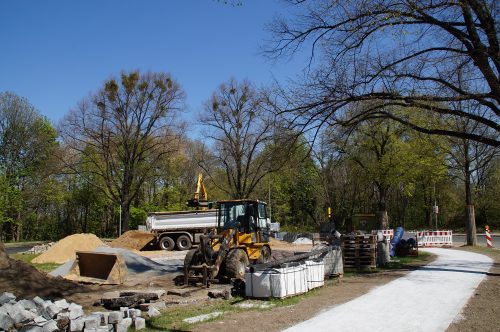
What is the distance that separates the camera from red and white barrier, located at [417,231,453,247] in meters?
33.1

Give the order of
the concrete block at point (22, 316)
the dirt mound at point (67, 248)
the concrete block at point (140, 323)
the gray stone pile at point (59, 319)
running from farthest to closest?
1. the dirt mound at point (67, 248)
2. the concrete block at point (140, 323)
3. the concrete block at point (22, 316)
4. the gray stone pile at point (59, 319)

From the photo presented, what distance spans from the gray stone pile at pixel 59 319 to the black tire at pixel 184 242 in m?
23.3

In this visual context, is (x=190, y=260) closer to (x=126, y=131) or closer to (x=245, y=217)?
(x=245, y=217)

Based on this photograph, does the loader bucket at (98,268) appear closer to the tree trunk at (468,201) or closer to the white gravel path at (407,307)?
the white gravel path at (407,307)

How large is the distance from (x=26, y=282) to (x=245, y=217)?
23.9ft

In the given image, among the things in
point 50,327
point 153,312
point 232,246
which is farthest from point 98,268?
point 50,327

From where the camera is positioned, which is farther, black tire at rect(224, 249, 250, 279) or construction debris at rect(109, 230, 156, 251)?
construction debris at rect(109, 230, 156, 251)

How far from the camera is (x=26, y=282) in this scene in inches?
458

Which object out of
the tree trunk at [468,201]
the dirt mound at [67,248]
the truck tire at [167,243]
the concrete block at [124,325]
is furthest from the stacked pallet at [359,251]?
the truck tire at [167,243]

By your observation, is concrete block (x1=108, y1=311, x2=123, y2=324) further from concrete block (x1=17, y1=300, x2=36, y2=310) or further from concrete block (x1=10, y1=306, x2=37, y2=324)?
concrete block (x1=17, y1=300, x2=36, y2=310)

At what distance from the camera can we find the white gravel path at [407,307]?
8.42m

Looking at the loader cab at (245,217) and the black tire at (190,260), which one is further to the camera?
the loader cab at (245,217)

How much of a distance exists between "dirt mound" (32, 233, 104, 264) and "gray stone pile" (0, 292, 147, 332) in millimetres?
15045

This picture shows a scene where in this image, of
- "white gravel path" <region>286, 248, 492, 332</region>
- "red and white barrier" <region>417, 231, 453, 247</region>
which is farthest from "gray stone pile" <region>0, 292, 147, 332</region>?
"red and white barrier" <region>417, 231, 453, 247</region>
